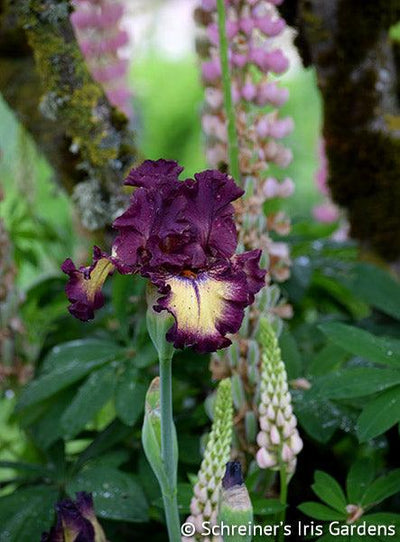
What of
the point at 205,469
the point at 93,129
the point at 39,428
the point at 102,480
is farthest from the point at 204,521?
the point at 93,129

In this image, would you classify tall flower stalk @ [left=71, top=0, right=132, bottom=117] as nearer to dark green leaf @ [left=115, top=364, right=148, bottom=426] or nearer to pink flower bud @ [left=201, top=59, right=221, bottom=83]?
pink flower bud @ [left=201, top=59, right=221, bottom=83]

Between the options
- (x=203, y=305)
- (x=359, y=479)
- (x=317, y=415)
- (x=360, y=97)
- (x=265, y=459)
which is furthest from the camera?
(x=360, y=97)

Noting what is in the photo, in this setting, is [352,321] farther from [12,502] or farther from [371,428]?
[12,502]

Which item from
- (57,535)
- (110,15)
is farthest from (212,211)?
(110,15)

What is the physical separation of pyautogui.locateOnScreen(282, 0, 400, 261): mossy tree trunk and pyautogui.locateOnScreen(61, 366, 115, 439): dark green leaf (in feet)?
2.09

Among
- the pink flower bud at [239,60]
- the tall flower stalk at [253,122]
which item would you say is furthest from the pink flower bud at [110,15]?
the pink flower bud at [239,60]

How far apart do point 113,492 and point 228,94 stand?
0.53 meters

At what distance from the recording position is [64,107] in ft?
4.58

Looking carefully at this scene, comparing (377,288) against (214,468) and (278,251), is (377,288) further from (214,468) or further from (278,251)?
(214,468)

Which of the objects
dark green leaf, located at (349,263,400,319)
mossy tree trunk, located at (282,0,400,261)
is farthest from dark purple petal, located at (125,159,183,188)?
mossy tree trunk, located at (282,0,400,261)

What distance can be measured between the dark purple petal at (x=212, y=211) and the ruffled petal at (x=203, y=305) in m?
0.04

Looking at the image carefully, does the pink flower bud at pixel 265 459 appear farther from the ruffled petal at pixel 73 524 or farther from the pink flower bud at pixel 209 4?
the pink flower bud at pixel 209 4

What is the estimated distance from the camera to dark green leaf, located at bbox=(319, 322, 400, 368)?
1085 millimetres

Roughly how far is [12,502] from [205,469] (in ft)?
1.37
